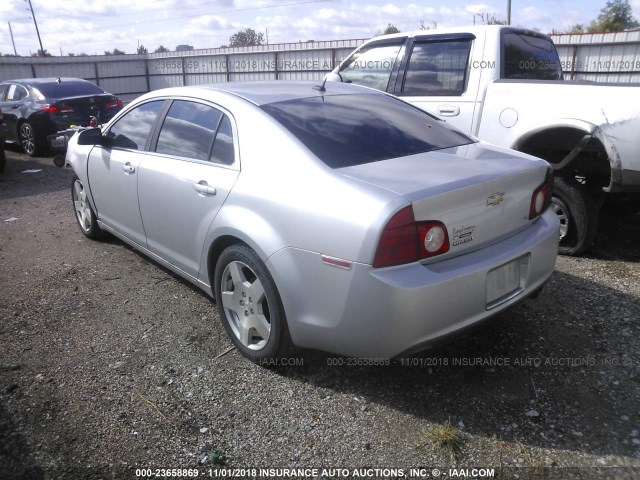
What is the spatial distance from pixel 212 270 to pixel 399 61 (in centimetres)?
355

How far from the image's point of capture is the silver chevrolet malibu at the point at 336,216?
245 cm

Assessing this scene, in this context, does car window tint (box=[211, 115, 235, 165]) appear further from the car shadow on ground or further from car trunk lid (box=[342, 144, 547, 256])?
the car shadow on ground

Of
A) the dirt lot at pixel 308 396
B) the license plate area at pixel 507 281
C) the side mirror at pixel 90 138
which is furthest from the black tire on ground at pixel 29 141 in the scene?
the license plate area at pixel 507 281

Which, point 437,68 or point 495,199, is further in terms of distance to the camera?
point 437,68

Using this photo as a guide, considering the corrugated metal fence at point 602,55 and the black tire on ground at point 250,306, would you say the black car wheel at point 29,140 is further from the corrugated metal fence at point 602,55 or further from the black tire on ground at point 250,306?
the corrugated metal fence at point 602,55

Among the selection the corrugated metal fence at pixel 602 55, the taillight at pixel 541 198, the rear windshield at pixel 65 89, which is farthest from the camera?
the corrugated metal fence at pixel 602 55

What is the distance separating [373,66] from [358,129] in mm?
3141

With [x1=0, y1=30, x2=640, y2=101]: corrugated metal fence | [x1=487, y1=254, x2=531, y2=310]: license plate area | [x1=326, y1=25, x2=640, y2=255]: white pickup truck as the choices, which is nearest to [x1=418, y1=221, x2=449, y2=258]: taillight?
[x1=487, y1=254, x2=531, y2=310]: license plate area

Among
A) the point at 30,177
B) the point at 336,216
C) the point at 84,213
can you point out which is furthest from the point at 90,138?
the point at 30,177

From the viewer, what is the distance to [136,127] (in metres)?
4.31

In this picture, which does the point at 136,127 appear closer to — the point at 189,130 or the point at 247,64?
the point at 189,130

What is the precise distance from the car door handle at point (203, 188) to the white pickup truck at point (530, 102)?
290 cm

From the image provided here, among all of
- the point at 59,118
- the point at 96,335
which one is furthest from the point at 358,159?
the point at 59,118

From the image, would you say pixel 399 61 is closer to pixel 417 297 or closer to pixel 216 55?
pixel 417 297
